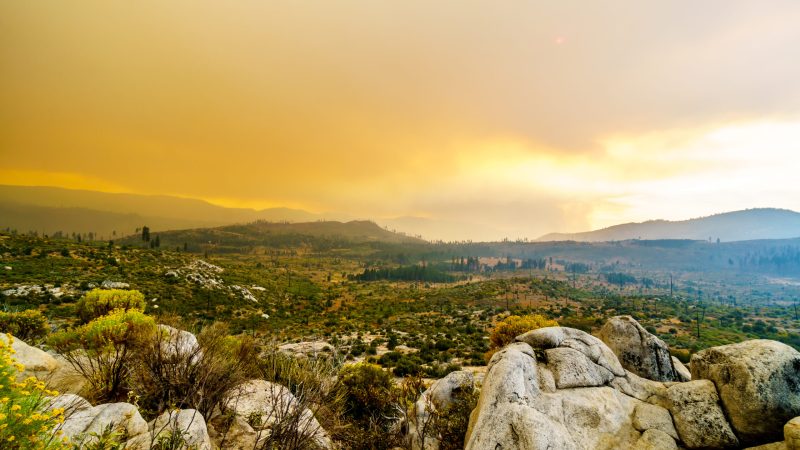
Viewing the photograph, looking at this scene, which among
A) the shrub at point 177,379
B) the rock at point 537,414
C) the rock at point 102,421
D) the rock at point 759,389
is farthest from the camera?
the shrub at point 177,379

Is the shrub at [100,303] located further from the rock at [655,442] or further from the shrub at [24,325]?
the rock at [655,442]

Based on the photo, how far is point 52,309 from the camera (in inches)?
1400

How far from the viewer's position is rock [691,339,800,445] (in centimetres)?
830

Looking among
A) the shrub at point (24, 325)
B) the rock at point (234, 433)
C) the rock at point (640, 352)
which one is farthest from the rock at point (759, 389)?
the shrub at point (24, 325)

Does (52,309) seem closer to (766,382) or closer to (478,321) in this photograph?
(766,382)

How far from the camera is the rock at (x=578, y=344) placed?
11.9 meters

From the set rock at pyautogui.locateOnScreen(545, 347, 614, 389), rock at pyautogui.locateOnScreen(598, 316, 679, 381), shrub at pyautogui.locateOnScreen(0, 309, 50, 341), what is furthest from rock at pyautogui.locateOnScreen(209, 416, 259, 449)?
rock at pyautogui.locateOnScreen(598, 316, 679, 381)

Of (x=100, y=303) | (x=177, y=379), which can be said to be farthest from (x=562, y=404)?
(x=100, y=303)

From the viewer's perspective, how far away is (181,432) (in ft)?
24.5

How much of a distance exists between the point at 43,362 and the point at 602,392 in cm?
1852

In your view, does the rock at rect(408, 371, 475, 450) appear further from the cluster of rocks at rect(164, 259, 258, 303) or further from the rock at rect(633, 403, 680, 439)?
the cluster of rocks at rect(164, 259, 258, 303)

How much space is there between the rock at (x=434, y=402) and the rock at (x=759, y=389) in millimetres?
8379

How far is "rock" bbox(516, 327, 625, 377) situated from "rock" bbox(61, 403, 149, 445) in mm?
12373

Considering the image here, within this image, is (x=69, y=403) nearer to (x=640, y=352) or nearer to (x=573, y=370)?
(x=573, y=370)
